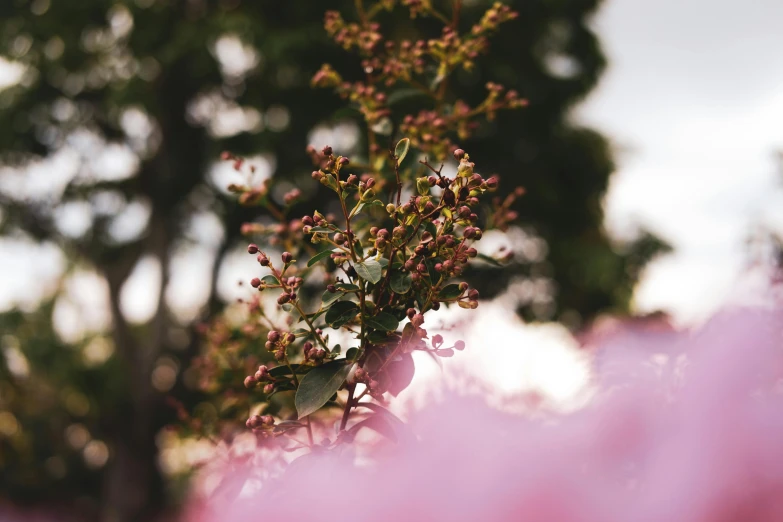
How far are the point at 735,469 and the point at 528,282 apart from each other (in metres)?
6.46

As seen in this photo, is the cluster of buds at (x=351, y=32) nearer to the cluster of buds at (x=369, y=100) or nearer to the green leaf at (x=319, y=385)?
the cluster of buds at (x=369, y=100)

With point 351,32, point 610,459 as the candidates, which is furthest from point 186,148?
point 610,459

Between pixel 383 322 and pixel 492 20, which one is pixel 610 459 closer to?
pixel 383 322

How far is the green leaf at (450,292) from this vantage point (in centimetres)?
82

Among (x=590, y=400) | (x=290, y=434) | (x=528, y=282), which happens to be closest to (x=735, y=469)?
(x=590, y=400)

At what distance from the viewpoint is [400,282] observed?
803 millimetres

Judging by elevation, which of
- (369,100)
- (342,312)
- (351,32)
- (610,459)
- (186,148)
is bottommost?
(610,459)

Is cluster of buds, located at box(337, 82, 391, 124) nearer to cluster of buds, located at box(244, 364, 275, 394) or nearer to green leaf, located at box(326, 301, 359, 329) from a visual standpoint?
green leaf, located at box(326, 301, 359, 329)

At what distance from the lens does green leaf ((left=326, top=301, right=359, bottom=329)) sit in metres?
0.83

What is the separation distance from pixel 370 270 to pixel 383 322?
8 cm

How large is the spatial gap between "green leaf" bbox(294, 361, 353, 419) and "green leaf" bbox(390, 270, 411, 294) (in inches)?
4.8

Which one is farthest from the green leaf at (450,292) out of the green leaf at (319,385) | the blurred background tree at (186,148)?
the blurred background tree at (186,148)

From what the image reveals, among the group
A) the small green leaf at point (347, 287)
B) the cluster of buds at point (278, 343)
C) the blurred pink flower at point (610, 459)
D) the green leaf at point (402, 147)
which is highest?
the green leaf at point (402, 147)

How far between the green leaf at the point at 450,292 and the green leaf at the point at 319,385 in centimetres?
15
